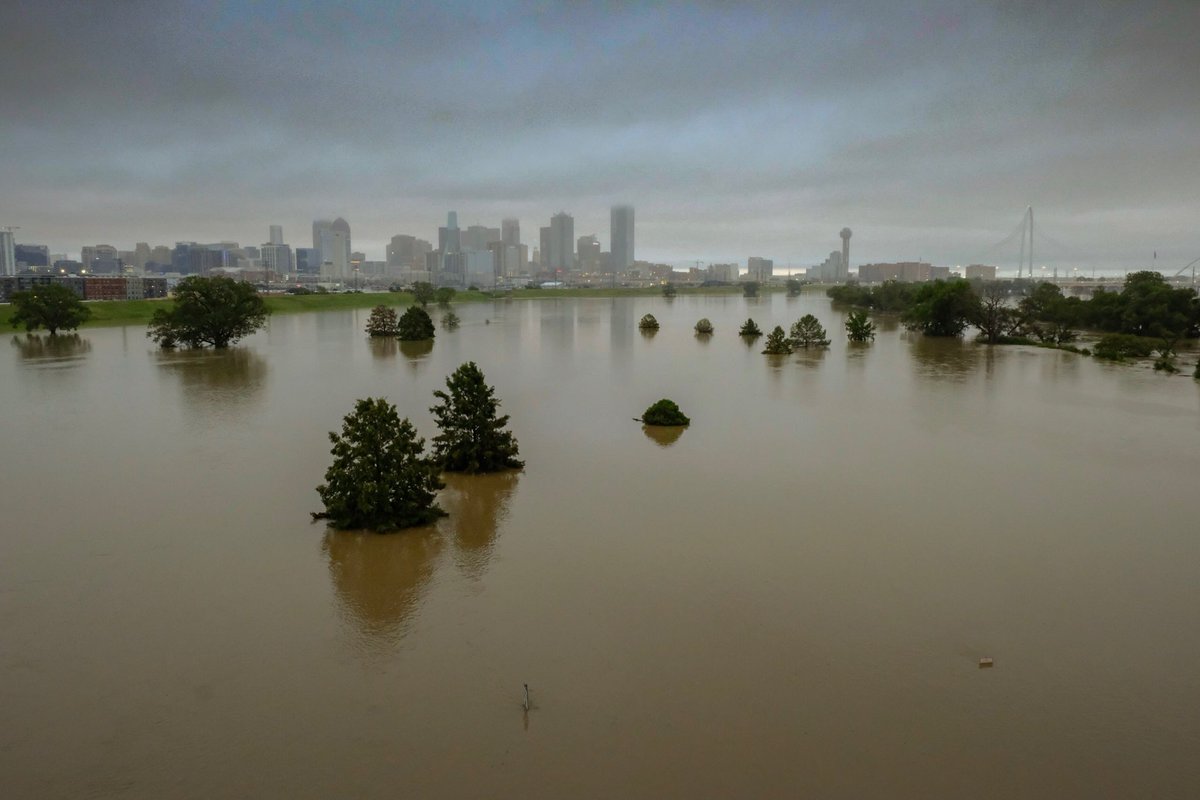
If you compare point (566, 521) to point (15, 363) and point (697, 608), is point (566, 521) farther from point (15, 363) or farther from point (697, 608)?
point (15, 363)

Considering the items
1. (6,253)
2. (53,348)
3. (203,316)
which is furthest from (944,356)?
(6,253)

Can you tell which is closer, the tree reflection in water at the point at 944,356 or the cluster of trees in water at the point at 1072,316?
the tree reflection in water at the point at 944,356

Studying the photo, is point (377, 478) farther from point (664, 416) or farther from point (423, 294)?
point (423, 294)

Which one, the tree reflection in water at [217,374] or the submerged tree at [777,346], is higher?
the submerged tree at [777,346]

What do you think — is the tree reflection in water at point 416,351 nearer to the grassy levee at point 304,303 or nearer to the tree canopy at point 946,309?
the grassy levee at point 304,303

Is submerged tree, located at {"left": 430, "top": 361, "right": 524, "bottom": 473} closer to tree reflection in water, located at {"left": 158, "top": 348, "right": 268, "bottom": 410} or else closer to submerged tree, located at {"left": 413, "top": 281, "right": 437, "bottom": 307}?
tree reflection in water, located at {"left": 158, "top": 348, "right": 268, "bottom": 410}

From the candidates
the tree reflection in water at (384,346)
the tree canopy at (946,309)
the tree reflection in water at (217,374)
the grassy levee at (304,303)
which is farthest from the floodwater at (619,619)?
the grassy levee at (304,303)
